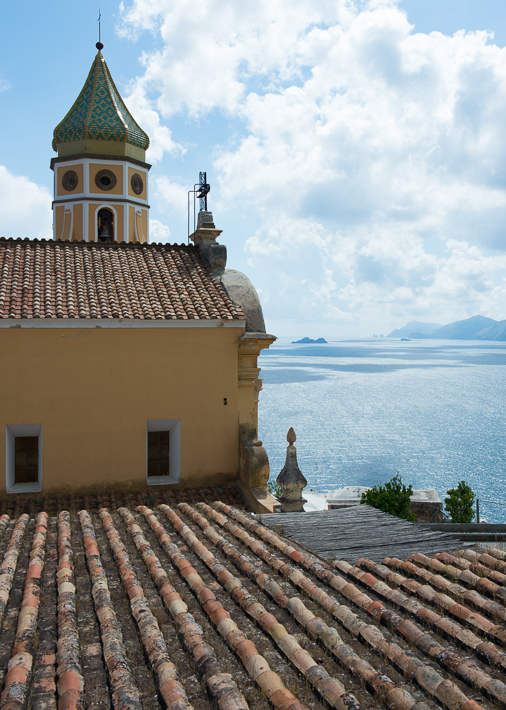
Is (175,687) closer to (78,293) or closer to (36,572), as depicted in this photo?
(36,572)

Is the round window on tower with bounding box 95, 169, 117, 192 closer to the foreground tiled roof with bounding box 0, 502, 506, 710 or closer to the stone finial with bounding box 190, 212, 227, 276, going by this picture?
the stone finial with bounding box 190, 212, 227, 276

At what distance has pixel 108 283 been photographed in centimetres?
1373

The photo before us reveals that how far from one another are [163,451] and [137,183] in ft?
52.4

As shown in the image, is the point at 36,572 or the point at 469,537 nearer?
the point at 36,572

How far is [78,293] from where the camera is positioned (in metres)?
13.1

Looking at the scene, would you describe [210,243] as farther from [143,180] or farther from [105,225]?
[143,180]

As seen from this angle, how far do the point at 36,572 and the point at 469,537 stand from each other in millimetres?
5880

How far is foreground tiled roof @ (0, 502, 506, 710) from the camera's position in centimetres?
427

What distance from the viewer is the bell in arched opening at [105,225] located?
25.2m

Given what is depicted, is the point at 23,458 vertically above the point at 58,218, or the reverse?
the point at 58,218

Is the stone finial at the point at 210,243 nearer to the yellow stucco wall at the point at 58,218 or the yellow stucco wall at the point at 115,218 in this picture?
the yellow stucco wall at the point at 115,218

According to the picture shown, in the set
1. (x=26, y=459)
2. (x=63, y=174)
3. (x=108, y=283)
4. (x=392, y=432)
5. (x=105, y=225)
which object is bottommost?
(x=392, y=432)

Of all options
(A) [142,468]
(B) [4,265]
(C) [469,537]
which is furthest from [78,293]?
(C) [469,537]

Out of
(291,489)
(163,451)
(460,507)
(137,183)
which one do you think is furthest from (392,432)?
(291,489)
